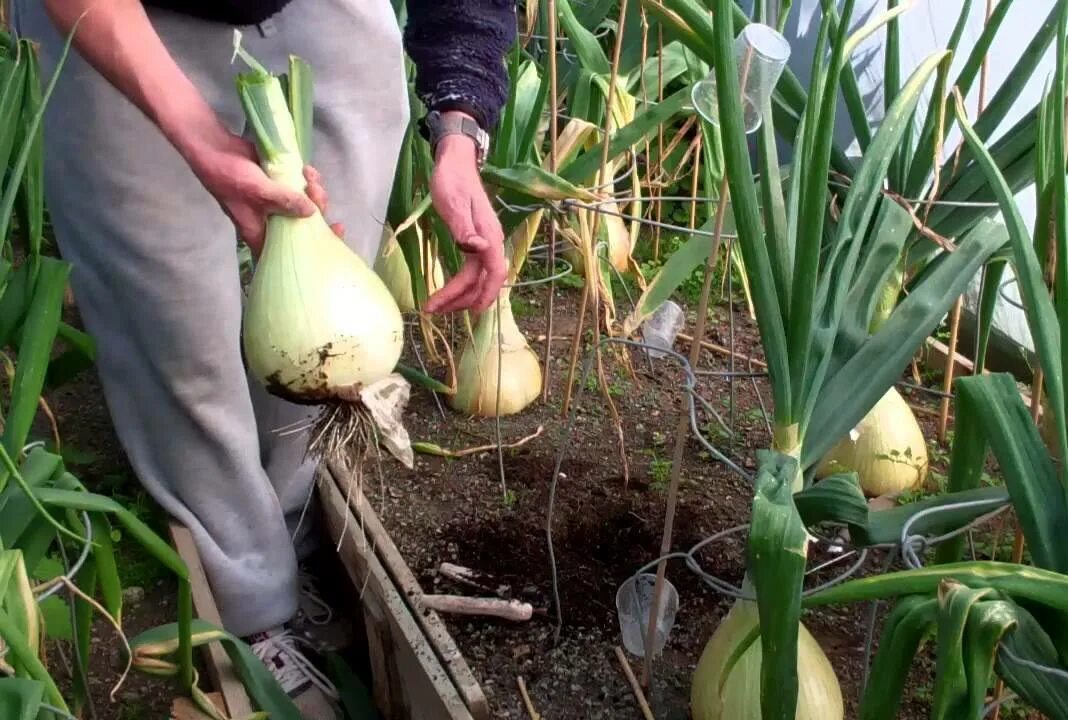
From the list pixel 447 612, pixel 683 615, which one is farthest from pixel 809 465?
pixel 447 612

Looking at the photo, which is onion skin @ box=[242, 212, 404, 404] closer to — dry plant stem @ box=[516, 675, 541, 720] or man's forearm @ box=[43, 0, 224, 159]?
man's forearm @ box=[43, 0, 224, 159]

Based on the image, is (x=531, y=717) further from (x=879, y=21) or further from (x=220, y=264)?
(x=879, y=21)

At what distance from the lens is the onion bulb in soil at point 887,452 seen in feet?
5.04

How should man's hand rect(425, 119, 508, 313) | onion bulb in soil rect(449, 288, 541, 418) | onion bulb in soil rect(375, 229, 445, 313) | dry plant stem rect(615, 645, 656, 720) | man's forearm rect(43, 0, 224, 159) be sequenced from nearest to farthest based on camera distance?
man's forearm rect(43, 0, 224, 159) < man's hand rect(425, 119, 508, 313) < dry plant stem rect(615, 645, 656, 720) < onion bulb in soil rect(449, 288, 541, 418) < onion bulb in soil rect(375, 229, 445, 313)

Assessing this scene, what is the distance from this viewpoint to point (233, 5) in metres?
1.21

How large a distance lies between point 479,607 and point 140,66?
768 millimetres

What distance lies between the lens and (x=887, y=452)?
154 cm

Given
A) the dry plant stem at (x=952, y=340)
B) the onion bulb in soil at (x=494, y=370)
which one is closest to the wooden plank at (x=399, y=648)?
the onion bulb in soil at (x=494, y=370)

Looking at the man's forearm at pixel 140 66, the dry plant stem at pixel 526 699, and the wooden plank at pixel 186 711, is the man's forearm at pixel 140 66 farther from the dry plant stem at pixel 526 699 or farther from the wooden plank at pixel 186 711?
the dry plant stem at pixel 526 699

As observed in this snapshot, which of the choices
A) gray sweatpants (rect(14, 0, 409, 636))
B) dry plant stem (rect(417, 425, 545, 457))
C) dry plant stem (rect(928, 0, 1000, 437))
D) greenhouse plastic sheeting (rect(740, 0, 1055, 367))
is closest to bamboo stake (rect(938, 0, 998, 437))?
dry plant stem (rect(928, 0, 1000, 437))

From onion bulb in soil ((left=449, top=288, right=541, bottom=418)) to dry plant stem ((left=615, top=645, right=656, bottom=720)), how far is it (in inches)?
22.0

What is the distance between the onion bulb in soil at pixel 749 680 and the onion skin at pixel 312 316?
0.45 m

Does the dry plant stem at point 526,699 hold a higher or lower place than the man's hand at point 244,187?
lower

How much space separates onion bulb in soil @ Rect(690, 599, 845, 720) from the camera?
3.39ft
